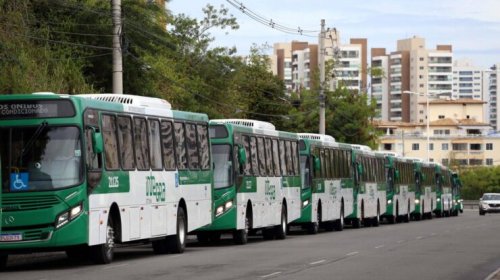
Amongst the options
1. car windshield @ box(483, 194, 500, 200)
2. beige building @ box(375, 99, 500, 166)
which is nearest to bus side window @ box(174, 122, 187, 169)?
car windshield @ box(483, 194, 500, 200)

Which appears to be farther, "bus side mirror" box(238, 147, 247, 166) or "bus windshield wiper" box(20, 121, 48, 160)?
"bus side mirror" box(238, 147, 247, 166)

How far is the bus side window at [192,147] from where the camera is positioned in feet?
94.4

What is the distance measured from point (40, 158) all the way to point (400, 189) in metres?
40.0

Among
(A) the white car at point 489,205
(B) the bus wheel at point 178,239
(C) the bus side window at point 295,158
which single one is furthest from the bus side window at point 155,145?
(A) the white car at point 489,205

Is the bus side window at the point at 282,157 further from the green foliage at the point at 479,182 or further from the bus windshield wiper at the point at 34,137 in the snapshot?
the green foliage at the point at 479,182

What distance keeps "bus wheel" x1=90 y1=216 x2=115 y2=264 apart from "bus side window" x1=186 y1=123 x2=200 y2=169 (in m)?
5.35

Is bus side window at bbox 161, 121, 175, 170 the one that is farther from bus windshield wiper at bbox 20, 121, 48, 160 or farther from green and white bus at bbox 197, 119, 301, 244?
bus windshield wiper at bbox 20, 121, 48, 160

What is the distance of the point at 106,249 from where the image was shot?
23406 mm

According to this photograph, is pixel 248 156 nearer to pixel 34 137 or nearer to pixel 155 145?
pixel 155 145

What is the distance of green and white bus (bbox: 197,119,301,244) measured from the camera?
32.0m

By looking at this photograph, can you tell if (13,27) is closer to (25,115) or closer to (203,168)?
(203,168)

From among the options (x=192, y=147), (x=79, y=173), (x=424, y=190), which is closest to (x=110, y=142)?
(x=79, y=173)

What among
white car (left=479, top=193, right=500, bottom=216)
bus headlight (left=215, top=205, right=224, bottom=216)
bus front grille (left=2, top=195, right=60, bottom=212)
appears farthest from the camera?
white car (left=479, top=193, right=500, bottom=216)

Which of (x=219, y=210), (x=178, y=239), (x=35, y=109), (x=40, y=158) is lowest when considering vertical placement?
(x=178, y=239)
